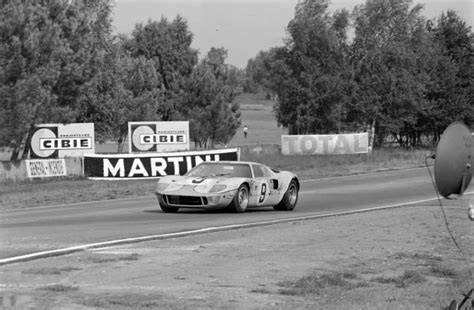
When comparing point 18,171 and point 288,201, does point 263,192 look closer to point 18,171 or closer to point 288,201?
point 288,201

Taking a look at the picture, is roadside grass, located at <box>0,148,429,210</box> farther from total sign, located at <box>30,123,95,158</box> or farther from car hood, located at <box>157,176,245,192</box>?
car hood, located at <box>157,176,245,192</box>

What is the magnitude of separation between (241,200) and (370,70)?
4502cm

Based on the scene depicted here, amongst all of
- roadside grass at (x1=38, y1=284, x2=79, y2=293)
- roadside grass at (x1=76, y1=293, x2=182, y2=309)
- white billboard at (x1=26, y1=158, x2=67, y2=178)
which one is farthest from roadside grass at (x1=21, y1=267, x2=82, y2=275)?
white billboard at (x1=26, y1=158, x2=67, y2=178)

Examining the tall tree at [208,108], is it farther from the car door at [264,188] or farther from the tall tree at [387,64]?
the car door at [264,188]

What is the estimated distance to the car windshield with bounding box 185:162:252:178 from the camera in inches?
721

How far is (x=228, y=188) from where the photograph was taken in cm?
1756

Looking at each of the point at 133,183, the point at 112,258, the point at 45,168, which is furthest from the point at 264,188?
the point at 45,168

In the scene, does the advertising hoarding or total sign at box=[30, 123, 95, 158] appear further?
total sign at box=[30, 123, 95, 158]

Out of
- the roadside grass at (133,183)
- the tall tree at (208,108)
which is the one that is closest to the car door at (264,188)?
the roadside grass at (133,183)

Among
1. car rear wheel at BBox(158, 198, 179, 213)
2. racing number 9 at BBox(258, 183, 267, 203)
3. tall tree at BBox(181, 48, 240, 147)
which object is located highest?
tall tree at BBox(181, 48, 240, 147)

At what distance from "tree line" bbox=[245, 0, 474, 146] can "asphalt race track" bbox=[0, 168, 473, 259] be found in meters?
30.5

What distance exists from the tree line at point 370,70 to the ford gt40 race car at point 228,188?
1589 inches

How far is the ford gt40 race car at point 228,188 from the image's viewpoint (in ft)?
57.0

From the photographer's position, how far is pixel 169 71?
64.9 m
